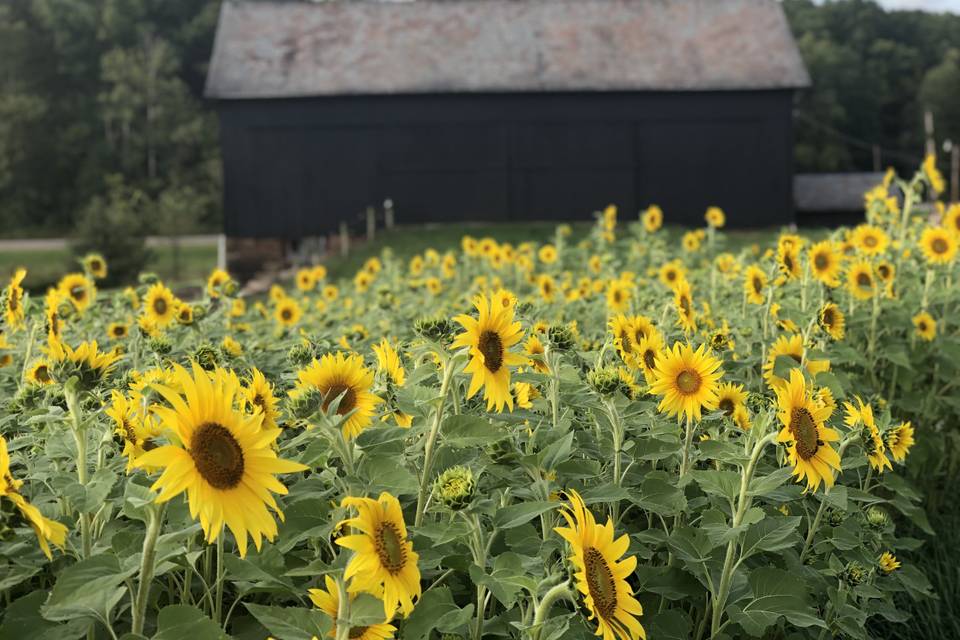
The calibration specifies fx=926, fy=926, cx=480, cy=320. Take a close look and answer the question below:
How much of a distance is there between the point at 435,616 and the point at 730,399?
4.84 ft

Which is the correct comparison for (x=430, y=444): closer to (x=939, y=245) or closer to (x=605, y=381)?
(x=605, y=381)

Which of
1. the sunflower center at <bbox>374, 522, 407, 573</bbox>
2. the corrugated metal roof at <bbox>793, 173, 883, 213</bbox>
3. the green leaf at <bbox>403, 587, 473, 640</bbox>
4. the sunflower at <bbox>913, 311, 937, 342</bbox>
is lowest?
the corrugated metal roof at <bbox>793, 173, 883, 213</bbox>

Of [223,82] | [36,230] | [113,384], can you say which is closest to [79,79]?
[36,230]

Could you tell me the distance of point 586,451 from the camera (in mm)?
2410

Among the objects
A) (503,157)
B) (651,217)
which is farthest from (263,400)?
(503,157)

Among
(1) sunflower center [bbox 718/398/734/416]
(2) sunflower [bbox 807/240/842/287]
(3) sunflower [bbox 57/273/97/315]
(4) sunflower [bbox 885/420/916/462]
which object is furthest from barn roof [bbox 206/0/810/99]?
(1) sunflower center [bbox 718/398/734/416]

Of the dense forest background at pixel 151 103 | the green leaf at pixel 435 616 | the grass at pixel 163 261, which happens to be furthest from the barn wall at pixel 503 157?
the green leaf at pixel 435 616

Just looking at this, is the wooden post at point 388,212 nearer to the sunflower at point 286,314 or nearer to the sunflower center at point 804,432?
the sunflower at point 286,314

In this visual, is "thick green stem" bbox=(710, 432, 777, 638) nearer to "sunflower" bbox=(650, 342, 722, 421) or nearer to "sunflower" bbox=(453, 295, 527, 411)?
"sunflower" bbox=(650, 342, 722, 421)

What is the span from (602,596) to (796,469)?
0.64m

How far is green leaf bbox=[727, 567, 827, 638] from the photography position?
2.10 meters

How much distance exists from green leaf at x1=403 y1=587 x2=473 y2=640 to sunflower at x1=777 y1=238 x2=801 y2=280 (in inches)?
106

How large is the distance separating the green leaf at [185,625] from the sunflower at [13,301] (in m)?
1.92

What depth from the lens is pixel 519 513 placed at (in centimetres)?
184
